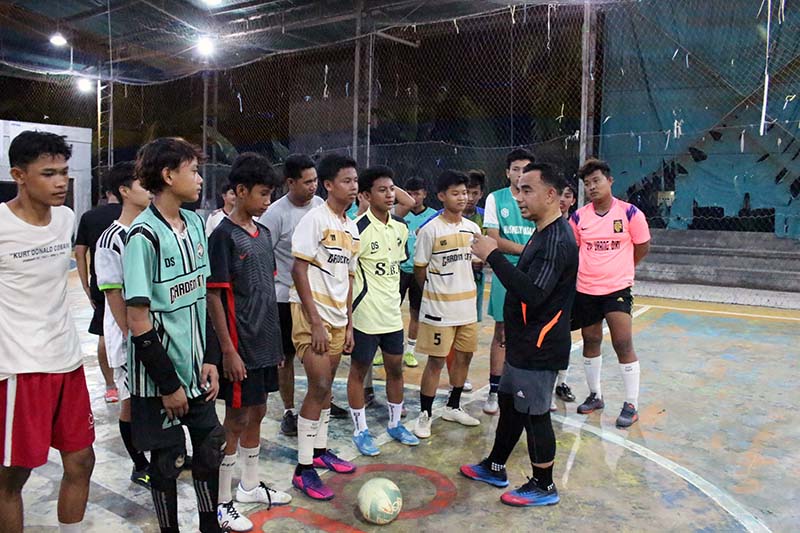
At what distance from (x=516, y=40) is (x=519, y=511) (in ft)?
33.6

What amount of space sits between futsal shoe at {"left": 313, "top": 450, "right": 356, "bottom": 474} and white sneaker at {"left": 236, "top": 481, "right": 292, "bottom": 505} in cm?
42

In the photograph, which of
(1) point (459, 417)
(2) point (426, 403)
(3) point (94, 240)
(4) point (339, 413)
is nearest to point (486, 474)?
(2) point (426, 403)

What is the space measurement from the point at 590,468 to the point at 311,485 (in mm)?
1697

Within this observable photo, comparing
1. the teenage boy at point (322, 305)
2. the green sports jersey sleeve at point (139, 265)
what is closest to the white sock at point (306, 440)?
the teenage boy at point (322, 305)

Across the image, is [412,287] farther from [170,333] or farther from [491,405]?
[170,333]

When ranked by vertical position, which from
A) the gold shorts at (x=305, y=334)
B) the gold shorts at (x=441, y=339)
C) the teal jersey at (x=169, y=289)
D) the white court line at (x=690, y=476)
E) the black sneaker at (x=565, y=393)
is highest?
the teal jersey at (x=169, y=289)

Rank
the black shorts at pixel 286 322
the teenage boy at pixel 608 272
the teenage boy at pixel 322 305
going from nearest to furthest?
the teenage boy at pixel 322 305 < the black shorts at pixel 286 322 < the teenage boy at pixel 608 272

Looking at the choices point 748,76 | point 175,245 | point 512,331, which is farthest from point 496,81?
point 175,245

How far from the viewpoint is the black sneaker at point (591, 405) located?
4.90m

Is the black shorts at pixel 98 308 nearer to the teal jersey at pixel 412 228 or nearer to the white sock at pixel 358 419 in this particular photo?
the white sock at pixel 358 419

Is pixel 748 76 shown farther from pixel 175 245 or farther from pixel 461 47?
pixel 175 245

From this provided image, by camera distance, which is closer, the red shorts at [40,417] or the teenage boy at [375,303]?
the red shorts at [40,417]

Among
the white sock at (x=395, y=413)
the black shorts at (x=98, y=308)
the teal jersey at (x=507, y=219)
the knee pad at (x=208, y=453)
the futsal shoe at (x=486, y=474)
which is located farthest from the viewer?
the teal jersey at (x=507, y=219)

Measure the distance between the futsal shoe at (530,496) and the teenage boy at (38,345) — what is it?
6.80ft
